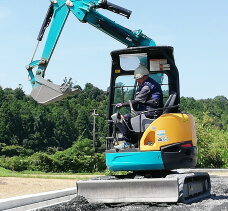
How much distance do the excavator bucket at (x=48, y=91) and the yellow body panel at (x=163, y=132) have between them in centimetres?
292

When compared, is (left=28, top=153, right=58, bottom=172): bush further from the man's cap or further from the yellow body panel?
the yellow body panel

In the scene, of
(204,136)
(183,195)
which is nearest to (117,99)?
(183,195)

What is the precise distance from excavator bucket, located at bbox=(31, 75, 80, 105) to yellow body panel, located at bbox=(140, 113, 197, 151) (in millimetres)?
2918

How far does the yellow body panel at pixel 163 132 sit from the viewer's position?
784 cm

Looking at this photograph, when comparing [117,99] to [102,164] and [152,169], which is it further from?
[102,164]

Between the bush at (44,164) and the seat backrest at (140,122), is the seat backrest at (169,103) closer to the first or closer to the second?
the seat backrest at (140,122)

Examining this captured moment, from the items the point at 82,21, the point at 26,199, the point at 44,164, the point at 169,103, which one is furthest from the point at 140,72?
the point at 44,164

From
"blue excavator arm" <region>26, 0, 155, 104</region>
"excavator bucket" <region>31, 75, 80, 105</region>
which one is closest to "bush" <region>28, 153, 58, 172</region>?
"blue excavator arm" <region>26, 0, 155, 104</region>

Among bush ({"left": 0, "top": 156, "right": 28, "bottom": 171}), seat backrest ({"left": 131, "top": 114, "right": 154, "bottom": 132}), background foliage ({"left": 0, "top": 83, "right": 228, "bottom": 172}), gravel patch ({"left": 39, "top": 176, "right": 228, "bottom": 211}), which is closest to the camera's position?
gravel patch ({"left": 39, "top": 176, "right": 228, "bottom": 211})

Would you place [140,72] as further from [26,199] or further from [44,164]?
[44,164]

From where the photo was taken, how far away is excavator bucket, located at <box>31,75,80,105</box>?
1041 centimetres

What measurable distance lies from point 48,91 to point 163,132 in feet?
12.4

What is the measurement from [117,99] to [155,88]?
103 centimetres

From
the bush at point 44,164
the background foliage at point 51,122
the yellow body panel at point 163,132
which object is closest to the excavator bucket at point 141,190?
the yellow body panel at point 163,132
